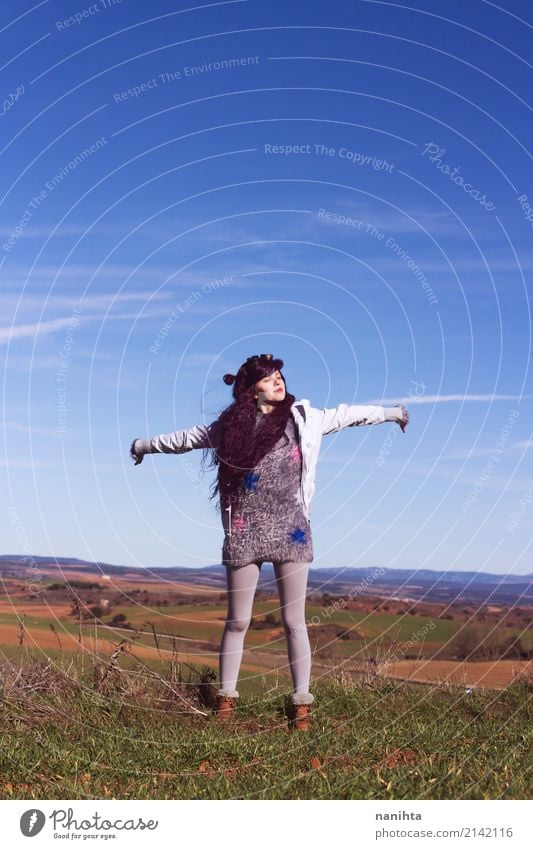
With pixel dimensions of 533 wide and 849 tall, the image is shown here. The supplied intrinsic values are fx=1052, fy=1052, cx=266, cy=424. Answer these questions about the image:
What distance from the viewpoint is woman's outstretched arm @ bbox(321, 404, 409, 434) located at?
32.0 ft

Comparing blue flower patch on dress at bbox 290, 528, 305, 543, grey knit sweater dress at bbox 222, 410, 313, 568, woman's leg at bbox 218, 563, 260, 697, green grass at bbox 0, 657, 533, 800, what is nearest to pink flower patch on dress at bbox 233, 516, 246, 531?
grey knit sweater dress at bbox 222, 410, 313, 568

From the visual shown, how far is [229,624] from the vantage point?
9.66 meters

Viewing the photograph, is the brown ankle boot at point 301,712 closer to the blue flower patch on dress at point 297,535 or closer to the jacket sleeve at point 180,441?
the blue flower patch on dress at point 297,535

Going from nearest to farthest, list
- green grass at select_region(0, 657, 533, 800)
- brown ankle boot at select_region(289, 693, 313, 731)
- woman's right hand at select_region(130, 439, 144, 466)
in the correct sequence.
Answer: green grass at select_region(0, 657, 533, 800) → brown ankle boot at select_region(289, 693, 313, 731) → woman's right hand at select_region(130, 439, 144, 466)

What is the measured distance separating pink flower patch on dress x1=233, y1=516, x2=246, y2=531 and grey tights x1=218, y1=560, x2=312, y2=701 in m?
0.34

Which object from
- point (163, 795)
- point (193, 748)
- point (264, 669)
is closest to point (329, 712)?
point (264, 669)

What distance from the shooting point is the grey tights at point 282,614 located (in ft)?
31.2

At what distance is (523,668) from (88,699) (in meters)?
4.91

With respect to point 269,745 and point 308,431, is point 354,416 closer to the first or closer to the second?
point 308,431

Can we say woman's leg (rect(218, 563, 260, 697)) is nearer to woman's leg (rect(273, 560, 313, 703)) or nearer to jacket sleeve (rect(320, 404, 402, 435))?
woman's leg (rect(273, 560, 313, 703))

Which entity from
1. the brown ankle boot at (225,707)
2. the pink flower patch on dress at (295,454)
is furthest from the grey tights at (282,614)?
the pink flower patch on dress at (295,454)

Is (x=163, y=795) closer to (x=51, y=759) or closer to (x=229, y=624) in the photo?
(x=51, y=759)

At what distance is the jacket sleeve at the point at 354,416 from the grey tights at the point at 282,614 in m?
1.32

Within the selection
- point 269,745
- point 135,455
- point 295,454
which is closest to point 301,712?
point 269,745
